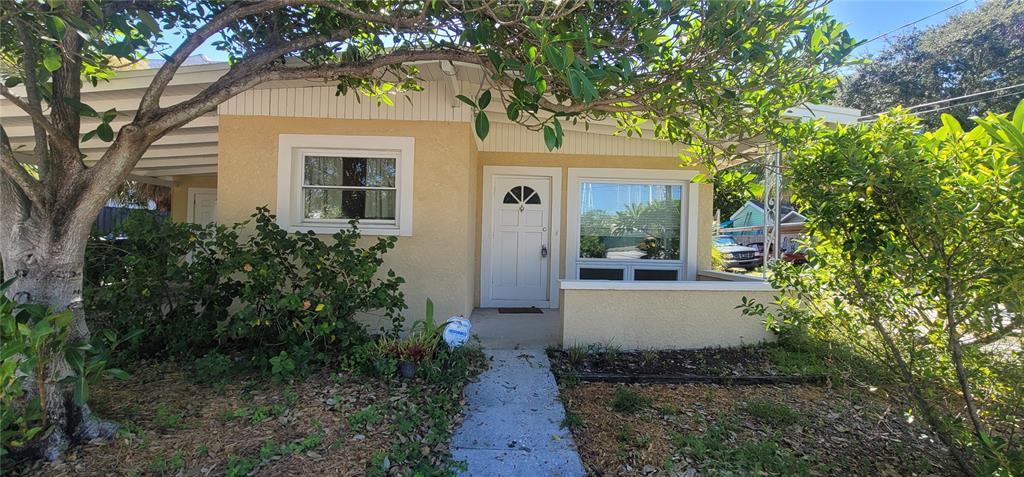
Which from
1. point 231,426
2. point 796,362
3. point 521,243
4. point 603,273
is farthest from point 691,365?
point 231,426

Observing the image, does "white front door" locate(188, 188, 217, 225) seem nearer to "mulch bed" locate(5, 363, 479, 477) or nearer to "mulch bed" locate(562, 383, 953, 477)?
"mulch bed" locate(5, 363, 479, 477)

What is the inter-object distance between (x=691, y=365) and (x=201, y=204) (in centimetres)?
1003

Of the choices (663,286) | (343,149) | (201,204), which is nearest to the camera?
(663,286)

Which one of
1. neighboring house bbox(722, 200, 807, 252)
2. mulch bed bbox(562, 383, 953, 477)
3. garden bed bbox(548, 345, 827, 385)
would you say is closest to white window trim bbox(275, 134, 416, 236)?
garden bed bbox(548, 345, 827, 385)

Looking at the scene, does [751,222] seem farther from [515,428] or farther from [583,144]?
[515,428]

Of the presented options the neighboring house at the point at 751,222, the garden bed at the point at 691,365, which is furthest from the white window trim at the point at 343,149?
the neighboring house at the point at 751,222

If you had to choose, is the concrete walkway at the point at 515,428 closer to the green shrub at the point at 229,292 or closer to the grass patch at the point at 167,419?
the green shrub at the point at 229,292

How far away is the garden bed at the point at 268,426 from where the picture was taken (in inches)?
103

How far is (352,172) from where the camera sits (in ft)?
18.0

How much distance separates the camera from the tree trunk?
260 cm

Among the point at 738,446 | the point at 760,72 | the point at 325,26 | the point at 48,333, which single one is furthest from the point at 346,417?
the point at 760,72

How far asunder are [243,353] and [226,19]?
8.94 feet

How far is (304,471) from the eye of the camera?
2613 mm

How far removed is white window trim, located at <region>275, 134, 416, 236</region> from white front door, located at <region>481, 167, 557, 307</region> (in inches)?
75.8
